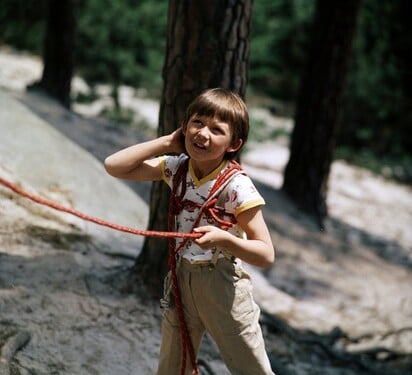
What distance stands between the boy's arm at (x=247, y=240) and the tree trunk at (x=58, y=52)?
606 cm

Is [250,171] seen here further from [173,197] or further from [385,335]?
[173,197]

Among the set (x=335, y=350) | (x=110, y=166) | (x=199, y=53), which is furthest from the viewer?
(x=335, y=350)

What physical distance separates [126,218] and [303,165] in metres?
3.07

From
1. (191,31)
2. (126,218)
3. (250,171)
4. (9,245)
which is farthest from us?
(250,171)

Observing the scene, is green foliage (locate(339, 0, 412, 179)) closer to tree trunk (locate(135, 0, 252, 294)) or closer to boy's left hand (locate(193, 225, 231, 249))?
tree trunk (locate(135, 0, 252, 294))

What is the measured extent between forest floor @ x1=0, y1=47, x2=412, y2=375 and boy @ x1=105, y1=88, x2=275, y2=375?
2.62ft

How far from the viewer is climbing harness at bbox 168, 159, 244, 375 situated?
2057 mm

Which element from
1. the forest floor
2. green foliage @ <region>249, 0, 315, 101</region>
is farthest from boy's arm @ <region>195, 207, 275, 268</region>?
green foliage @ <region>249, 0, 315, 101</region>

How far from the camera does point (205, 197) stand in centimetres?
211

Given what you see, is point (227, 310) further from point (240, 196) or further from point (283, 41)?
point (283, 41)

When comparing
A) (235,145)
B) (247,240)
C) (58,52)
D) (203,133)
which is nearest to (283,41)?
A: (58,52)

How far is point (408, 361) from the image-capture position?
417cm

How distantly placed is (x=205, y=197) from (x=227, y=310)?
440 millimetres

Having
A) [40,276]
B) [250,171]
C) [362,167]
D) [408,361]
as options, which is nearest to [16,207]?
[40,276]
